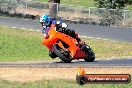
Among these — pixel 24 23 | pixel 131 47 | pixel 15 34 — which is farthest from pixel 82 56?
pixel 24 23

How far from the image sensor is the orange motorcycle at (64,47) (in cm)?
1961

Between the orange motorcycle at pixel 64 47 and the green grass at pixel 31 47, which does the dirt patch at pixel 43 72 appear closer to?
the orange motorcycle at pixel 64 47

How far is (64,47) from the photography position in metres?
20.0

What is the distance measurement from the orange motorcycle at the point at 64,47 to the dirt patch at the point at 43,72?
3169 millimetres

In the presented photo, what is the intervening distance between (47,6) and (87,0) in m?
21.4

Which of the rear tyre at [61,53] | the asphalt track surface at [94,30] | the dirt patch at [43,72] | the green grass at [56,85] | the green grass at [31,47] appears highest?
the green grass at [56,85]

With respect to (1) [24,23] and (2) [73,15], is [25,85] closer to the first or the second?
(1) [24,23]

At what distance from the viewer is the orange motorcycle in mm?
19609

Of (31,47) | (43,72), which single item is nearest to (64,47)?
(43,72)

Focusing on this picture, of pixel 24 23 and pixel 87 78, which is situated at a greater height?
pixel 87 78

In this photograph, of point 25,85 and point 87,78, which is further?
point 25,85

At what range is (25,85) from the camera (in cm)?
1292

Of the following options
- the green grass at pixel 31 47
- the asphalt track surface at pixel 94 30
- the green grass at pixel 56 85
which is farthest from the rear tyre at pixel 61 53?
the asphalt track surface at pixel 94 30

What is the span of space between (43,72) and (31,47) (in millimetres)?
13592
